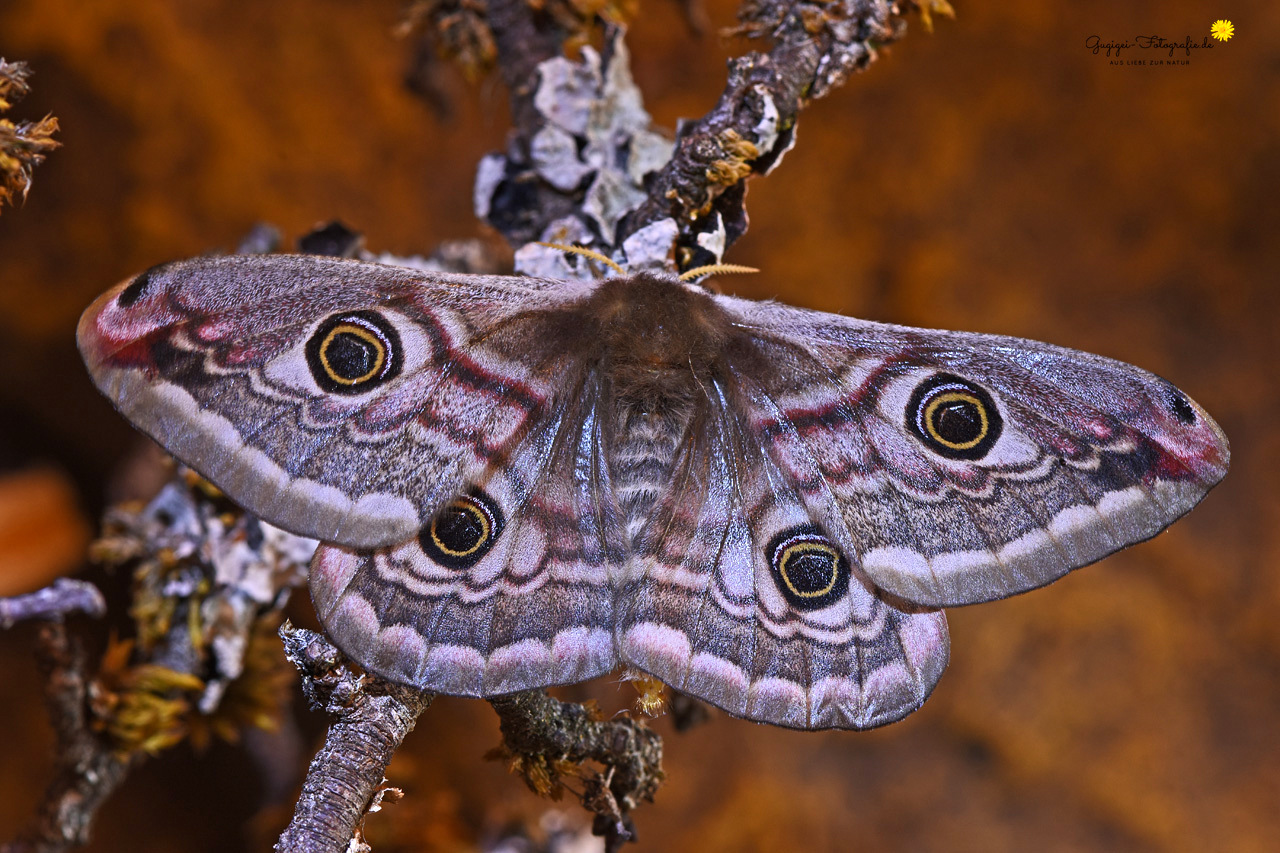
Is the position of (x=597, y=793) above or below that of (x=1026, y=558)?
below

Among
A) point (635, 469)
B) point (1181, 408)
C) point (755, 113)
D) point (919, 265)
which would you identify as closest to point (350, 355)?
point (635, 469)

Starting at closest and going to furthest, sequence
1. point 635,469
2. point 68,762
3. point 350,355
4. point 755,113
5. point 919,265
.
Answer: point 350,355 < point 635,469 < point 755,113 < point 68,762 < point 919,265

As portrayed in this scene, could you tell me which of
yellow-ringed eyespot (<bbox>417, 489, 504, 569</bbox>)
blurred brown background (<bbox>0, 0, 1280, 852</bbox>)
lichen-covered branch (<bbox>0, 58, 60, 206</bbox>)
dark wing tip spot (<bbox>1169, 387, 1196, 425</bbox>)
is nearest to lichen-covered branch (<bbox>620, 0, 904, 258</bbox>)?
yellow-ringed eyespot (<bbox>417, 489, 504, 569</bbox>)

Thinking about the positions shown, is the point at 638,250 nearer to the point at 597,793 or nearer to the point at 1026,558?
the point at 1026,558

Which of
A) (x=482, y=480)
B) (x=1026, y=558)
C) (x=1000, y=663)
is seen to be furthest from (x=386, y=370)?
(x=1000, y=663)

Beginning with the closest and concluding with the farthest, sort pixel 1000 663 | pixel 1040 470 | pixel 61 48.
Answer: pixel 1040 470 < pixel 61 48 < pixel 1000 663

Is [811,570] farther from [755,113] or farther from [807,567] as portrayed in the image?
[755,113]

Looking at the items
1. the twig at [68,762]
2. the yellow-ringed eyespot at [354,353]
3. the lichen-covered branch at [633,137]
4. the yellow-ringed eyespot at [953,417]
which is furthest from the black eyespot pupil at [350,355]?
the twig at [68,762]
